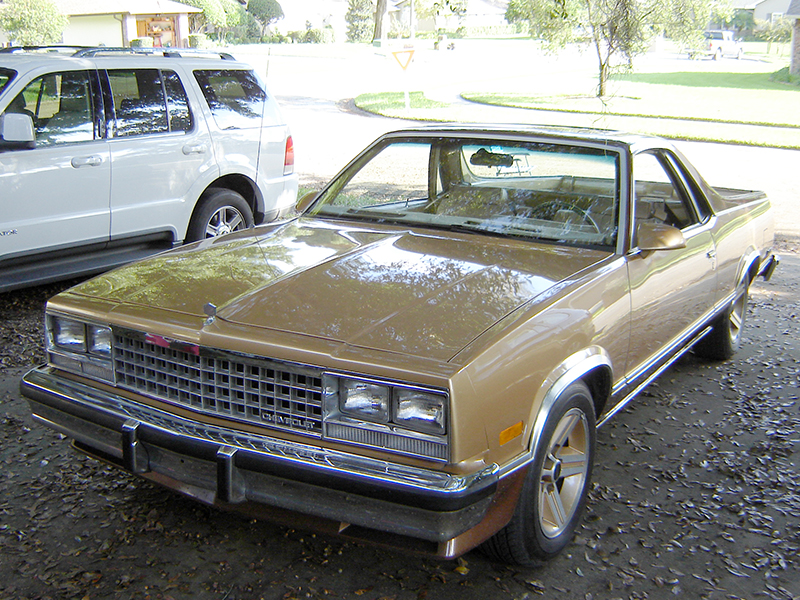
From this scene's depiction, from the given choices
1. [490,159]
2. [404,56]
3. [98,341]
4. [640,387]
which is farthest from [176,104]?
[404,56]

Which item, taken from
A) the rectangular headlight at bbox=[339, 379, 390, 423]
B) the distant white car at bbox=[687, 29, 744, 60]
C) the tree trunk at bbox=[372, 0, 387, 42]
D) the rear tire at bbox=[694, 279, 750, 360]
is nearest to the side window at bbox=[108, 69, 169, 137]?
the rectangular headlight at bbox=[339, 379, 390, 423]

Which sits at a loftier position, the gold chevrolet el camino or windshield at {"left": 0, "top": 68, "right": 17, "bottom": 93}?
windshield at {"left": 0, "top": 68, "right": 17, "bottom": 93}

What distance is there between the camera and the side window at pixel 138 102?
6270 mm

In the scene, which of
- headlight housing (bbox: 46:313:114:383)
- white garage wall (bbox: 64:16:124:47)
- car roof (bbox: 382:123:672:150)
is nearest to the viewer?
headlight housing (bbox: 46:313:114:383)

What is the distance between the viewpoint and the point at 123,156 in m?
6.18

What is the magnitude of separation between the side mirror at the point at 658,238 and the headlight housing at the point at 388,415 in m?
1.65

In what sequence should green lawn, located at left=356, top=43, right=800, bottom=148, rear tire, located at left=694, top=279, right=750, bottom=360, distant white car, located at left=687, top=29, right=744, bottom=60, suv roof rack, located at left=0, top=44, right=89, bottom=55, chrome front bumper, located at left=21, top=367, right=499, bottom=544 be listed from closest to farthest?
chrome front bumper, located at left=21, top=367, right=499, bottom=544
rear tire, located at left=694, top=279, right=750, bottom=360
suv roof rack, located at left=0, top=44, right=89, bottom=55
green lawn, located at left=356, top=43, right=800, bottom=148
distant white car, located at left=687, top=29, right=744, bottom=60

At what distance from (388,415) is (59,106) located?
15.3 feet

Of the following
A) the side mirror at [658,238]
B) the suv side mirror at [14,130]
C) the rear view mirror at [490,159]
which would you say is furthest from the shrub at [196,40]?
the side mirror at [658,238]

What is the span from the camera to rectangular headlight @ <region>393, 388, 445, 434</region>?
2.47 metres

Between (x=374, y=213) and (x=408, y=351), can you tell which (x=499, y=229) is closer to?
(x=374, y=213)

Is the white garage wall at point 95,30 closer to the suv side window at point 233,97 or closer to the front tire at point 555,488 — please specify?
the suv side window at point 233,97

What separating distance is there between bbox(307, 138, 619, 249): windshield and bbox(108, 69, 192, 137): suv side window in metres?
2.65

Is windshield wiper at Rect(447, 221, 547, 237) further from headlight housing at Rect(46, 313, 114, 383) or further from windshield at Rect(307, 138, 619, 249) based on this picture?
headlight housing at Rect(46, 313, 114, 383)
